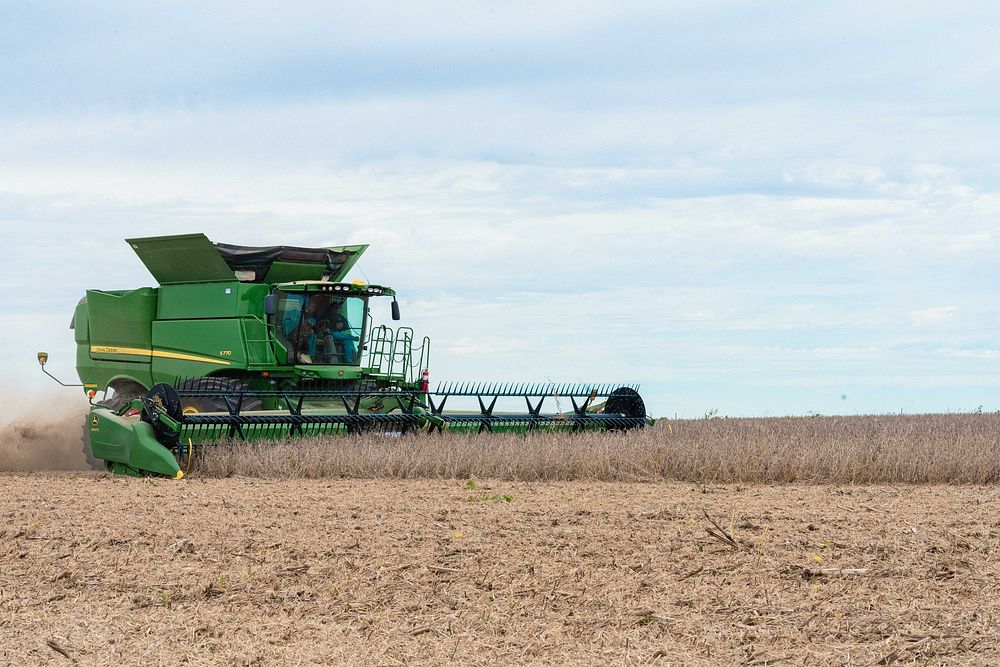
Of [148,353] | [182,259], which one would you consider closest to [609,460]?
[182,259]

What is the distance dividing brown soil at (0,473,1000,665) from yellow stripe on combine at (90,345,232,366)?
18.0 feet

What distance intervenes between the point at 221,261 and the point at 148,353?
1602 mm

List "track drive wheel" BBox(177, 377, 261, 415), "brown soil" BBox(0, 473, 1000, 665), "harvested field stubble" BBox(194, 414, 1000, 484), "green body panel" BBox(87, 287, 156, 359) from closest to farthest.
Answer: "brown soil" BBox(0, 473, 1000, 665), "harvested field stubble" BBox(194, 414, 1000, 484), "track drive wheel" BBox(177, 377, 261, 415), "green body panel" BBox(87, 287, 156, 359)

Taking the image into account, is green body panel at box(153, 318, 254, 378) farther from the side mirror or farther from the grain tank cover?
the side mirror

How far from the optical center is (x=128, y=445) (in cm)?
1110

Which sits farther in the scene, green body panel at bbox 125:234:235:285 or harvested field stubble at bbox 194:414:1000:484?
green body panel at bbox 125:234:235:285

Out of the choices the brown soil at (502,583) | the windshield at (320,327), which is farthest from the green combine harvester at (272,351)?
the brown soil at (502,583)

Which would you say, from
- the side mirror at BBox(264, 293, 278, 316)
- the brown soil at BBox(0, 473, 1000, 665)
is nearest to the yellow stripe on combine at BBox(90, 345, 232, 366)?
the side mirror at BBox(264, 293, 278, 316)

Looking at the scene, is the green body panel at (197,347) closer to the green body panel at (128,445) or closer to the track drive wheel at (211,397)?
the track drive wheel at (211,397)

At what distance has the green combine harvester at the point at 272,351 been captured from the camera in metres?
12.6

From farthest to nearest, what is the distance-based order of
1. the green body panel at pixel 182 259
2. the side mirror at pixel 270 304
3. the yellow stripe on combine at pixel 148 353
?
the green body panel at pixel 182 259 < the yellow stripe on combine at pixel 148 353 < the side mirror at pixel 270 304

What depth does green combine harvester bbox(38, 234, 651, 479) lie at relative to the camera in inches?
495

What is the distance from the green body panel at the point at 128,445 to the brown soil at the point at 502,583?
2.38 m

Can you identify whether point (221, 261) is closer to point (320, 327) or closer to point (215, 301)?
point (215, 301)
